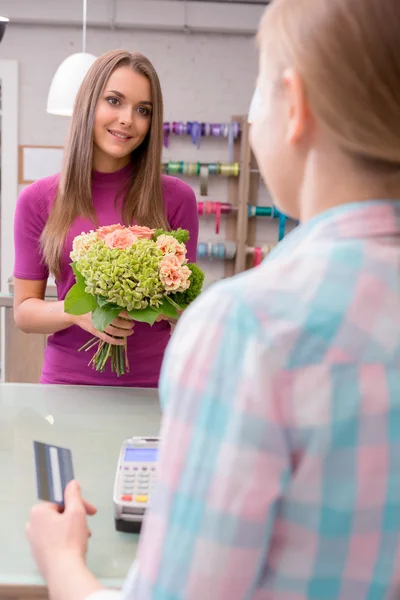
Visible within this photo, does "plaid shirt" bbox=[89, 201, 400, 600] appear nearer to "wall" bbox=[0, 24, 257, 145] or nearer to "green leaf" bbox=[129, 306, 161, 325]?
"green leaf" bbox=[129, 306, 161, 325]

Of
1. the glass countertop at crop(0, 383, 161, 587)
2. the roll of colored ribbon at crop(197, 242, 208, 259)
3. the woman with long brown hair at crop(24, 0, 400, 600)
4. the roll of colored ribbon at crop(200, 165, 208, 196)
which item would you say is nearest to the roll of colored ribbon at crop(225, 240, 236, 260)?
the roll of colored ribbon at crop(197, 242, 208, 259)

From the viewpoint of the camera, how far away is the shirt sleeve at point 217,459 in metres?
0.52

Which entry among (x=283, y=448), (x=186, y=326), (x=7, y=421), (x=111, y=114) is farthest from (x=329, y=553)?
(x=111, y=114)

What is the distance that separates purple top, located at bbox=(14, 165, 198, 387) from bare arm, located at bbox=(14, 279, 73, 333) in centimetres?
3

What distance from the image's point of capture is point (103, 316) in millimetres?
1607

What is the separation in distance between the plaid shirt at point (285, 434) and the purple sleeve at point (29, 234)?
147cm

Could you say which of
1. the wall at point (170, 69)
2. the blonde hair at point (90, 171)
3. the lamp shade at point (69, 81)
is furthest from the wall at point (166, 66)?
the blonde hair at point (90, 171)

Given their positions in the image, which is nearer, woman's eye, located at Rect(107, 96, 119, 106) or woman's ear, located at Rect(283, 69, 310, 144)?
woman's ear, located at Rect(283, 69, 310, 144)

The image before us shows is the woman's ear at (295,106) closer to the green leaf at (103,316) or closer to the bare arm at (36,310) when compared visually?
the green leaf at (103,316)

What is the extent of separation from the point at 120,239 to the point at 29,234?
422 millimetres

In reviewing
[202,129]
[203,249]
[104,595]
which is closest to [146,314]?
[104,595]

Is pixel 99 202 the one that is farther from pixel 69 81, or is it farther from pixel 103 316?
pixel 69 81

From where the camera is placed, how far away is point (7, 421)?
1562 mm

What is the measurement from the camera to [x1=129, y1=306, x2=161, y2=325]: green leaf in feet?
5.23
